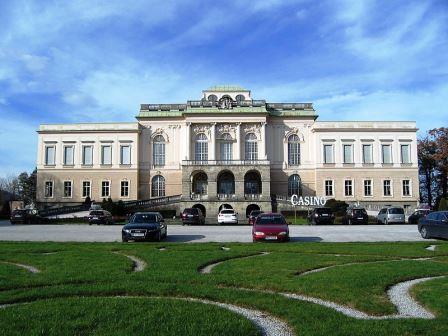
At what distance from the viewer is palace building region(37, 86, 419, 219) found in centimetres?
7044

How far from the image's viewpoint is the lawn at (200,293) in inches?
283

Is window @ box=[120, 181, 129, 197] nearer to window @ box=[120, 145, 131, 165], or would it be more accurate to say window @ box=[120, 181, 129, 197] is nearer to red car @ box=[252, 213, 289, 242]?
window @ box=[120, 145, 131, 165]

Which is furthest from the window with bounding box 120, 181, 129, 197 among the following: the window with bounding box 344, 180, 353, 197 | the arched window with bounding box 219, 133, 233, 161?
the window with bounding box 344, 180, 353, 197

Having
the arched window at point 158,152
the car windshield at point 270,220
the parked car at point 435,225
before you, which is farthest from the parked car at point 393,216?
the arched window at point 158,152

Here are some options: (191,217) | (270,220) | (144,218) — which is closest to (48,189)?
(191,217)

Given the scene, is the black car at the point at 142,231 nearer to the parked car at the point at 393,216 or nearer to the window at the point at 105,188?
the parked car at the point at 393,216

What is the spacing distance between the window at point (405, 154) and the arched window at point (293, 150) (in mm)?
15689

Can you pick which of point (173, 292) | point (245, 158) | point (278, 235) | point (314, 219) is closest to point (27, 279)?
point (173, 292)

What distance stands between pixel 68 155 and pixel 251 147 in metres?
28.2

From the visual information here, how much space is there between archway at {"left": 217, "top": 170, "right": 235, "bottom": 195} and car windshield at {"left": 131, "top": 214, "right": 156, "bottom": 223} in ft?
141

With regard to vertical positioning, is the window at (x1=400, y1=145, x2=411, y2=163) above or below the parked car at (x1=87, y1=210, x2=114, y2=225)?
above

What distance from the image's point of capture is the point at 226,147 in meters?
71.9

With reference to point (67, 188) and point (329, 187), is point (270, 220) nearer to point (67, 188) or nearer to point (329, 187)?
point (329, 187)

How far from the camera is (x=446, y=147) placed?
7181 centimetres
